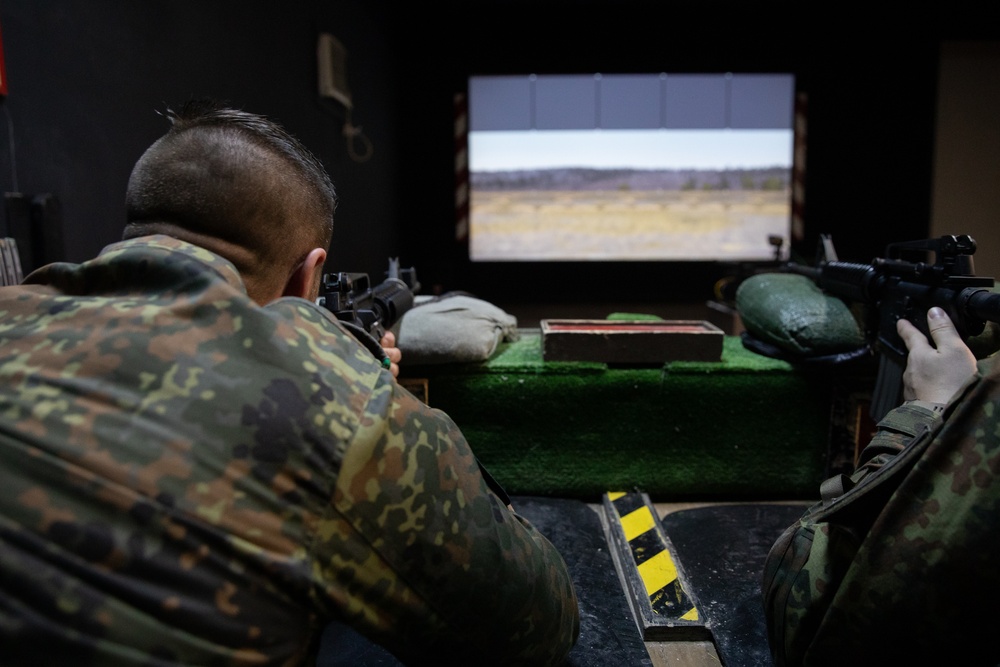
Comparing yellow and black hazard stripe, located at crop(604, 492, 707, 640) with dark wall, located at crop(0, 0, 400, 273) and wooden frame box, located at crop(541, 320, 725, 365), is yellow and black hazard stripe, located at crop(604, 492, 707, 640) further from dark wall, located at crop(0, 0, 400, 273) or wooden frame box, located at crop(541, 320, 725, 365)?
dark wall, located at crop(0, 0, 400, 273)

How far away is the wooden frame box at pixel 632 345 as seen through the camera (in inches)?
65.5

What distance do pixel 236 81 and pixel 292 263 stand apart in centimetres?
152

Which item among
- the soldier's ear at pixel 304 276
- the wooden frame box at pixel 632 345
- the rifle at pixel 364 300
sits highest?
the soldier's ear at pixel 304 276

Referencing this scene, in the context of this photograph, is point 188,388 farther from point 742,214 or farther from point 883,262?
point 742,214

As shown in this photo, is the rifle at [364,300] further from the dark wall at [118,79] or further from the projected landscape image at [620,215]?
the projected landscape image at [620,215]

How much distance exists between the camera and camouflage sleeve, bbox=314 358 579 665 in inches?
21.1

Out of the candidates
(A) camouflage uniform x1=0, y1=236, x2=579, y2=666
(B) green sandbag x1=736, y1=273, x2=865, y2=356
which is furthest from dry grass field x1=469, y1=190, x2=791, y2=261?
(A) camouflage uniform x1=0, y1=236, x2=579, y2=666

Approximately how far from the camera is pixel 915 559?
1.99ft

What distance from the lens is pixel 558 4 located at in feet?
12.9

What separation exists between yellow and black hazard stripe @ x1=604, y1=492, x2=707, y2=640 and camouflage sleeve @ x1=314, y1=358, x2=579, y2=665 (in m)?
0.59

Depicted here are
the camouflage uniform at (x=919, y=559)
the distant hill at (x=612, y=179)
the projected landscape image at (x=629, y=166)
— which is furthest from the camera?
the distant hill at (x=612, y=179)

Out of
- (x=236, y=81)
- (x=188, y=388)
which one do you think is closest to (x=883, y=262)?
(x=188, y=388)

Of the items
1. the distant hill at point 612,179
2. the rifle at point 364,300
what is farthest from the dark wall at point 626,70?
the rifle at point 364,300

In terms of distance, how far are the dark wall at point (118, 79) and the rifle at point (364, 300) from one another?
1.75 ft
